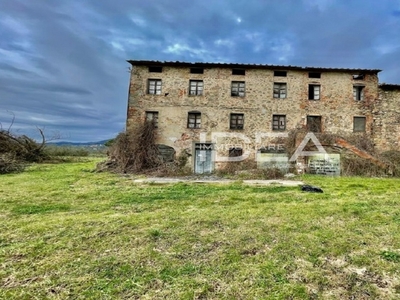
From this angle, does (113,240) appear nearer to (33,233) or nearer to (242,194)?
(33,233)

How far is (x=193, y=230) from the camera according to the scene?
460 cm

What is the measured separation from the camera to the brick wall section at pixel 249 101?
16.6 m

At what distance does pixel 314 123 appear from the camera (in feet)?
55.2

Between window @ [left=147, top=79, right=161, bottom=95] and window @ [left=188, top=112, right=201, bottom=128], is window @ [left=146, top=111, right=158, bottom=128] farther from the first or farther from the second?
window @ [left=188, top=112, right=201, bottom=128]

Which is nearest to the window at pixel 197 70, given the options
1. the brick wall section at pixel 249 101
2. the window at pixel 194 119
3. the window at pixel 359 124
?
the brick wall section at pixel 249 101

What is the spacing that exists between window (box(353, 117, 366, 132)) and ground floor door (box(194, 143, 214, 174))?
9834 millimetres

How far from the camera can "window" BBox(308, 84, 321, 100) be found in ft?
55.6

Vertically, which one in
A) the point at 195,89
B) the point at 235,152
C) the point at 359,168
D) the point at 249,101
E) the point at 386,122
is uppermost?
the point at 195,89

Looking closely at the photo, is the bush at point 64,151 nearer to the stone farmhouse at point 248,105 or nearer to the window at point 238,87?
the stone farmhouse at point 248,105

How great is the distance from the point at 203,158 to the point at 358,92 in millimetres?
11490

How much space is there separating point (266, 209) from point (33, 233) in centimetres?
486

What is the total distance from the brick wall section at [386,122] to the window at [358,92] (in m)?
1.14

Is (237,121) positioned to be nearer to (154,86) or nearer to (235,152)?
(235,152)

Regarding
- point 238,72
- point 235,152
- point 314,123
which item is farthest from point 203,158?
point 314,123
